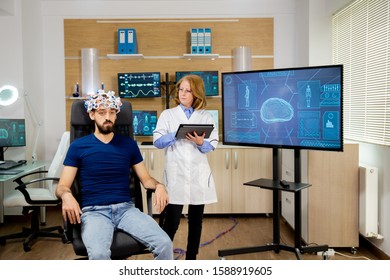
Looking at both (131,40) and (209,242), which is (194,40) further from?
(209,242)

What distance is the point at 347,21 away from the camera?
3676 mm

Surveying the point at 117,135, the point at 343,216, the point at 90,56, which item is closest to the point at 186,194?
the point at 117,135

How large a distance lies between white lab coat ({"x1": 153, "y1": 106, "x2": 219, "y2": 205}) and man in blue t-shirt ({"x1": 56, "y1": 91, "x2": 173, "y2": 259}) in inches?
11.3

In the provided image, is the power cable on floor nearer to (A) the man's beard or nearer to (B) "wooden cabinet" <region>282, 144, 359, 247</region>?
(B) "wooden cabinet" <region>282, 144, 359, 247</region>

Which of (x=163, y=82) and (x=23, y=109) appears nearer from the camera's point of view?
(x=23, y=109)

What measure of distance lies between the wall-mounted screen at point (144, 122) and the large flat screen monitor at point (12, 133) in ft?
3.94

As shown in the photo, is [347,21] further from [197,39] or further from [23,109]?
[23,109]

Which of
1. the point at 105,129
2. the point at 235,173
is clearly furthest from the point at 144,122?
the point at 105,129

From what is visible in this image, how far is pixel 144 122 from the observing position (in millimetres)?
4648

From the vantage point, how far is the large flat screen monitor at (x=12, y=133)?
392cm

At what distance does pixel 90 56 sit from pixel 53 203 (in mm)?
1974

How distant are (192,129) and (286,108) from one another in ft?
2.45

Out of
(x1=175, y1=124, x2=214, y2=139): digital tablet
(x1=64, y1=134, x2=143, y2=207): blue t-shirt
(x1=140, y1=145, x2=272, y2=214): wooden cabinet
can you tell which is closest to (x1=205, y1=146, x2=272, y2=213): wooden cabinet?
(x1=140, y1=145, x2=272, y2=214): wooden cabinet
